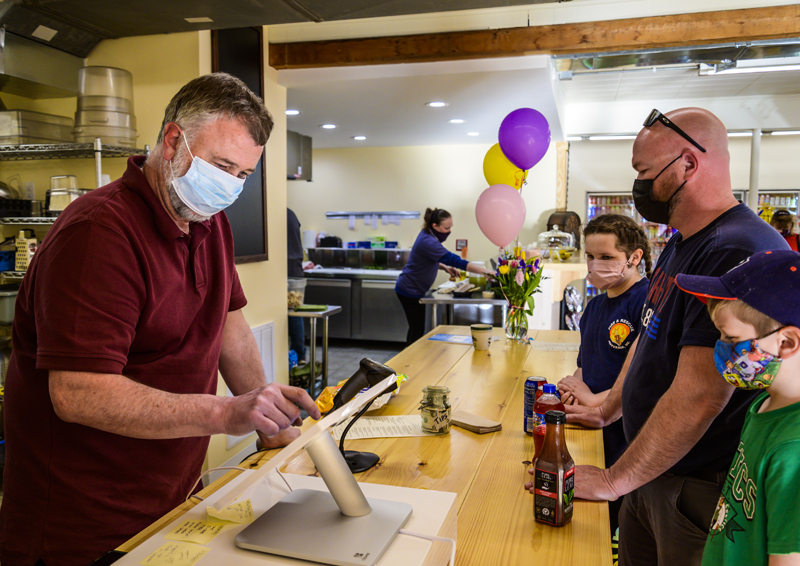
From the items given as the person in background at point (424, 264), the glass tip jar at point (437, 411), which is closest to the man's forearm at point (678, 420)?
the glass tip jar at point (437, 411)

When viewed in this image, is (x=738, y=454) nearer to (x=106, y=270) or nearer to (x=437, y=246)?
(x=106, y=270)

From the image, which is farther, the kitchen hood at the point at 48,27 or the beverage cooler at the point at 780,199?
the beverage cooler at the point at 780,199

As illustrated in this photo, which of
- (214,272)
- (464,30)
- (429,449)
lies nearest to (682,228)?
(429,449)

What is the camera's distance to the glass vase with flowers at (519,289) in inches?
122

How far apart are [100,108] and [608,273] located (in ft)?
8.96

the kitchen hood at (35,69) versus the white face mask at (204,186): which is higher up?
the kitchen hood at (35,69)

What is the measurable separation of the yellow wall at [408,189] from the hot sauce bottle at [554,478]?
21.6ft

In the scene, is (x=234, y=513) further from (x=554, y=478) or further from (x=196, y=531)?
(x=554, y=478)

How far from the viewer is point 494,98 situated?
4688 millimetres

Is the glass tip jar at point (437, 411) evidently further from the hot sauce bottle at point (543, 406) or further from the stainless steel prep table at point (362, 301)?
the stainless steel prep table at point (362, 301)

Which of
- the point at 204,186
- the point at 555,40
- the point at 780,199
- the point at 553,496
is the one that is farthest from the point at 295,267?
the point at 780,199

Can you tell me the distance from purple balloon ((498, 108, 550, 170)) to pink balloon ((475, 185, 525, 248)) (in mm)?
294

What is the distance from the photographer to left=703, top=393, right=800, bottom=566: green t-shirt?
948 millimetres

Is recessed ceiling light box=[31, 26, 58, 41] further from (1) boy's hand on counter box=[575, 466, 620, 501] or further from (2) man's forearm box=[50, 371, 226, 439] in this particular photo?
(1) boy's hand on counter box=[575, 466, 620, 501]
